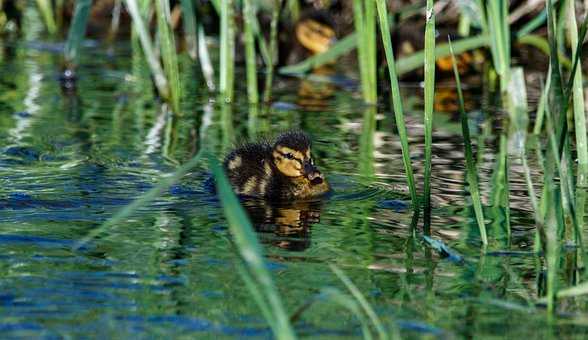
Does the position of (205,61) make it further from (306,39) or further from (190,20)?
(306,39)

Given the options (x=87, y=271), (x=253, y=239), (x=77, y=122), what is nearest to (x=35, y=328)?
(x=87, y=271)

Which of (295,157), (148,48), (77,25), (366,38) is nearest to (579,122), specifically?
(295,157)

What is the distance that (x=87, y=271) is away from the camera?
4000 millimetres

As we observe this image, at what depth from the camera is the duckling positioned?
5.48m

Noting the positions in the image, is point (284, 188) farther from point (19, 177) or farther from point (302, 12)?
point (302, 12)

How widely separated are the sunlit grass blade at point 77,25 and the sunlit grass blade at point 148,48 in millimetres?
372

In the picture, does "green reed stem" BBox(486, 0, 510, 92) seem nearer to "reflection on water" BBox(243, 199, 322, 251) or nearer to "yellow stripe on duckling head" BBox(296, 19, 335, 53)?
"reflection on water" BBox(243, 199, 322, 251)

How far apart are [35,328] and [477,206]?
1630 millimetres

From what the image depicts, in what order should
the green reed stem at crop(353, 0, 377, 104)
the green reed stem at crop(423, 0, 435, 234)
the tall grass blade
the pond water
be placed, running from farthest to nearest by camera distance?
1. the tall grass blade
2. the green reed stem at crop(353, 0, 377, 104)
3. the green reed stem at crop(423, 0, 435, 234)
4. the pond water

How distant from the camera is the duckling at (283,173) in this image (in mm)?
5480

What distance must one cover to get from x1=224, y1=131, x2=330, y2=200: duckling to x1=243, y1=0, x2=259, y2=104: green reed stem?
1.82 metres

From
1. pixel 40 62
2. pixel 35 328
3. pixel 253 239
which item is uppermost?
pixel 40 62

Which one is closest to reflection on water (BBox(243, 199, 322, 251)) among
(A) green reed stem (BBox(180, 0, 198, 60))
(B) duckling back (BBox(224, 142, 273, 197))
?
(B) duckling back (BBox(224, 142, 273, 197))

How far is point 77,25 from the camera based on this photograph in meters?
7.78
